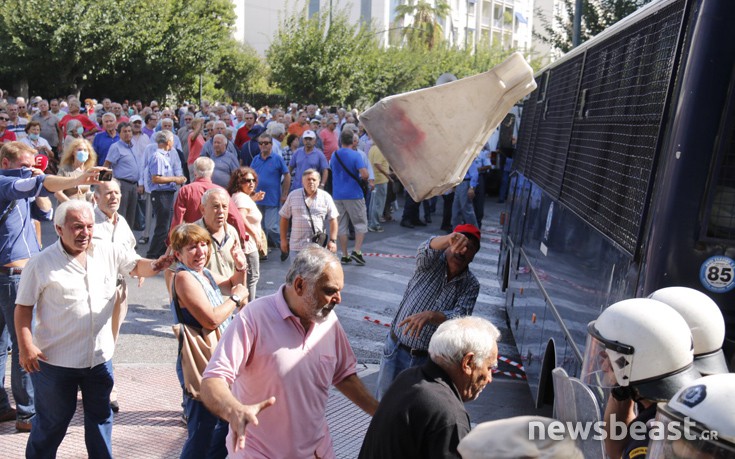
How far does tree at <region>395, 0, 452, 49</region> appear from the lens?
69.9 metres

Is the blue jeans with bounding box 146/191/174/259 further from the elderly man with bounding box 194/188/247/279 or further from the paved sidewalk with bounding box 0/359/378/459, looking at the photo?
the elderly man with bounding box 194/188/247/279

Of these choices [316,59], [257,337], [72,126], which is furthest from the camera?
[316,59]

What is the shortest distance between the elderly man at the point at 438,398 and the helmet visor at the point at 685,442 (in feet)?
3.59

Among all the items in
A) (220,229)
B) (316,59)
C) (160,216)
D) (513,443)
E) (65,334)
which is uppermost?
(513,443)

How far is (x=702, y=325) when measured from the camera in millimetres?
3088

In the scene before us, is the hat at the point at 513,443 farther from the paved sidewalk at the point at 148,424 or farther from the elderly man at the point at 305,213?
the elderly man at the point at 305,213

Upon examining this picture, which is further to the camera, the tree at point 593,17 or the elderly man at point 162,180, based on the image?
the tree at point 593,17

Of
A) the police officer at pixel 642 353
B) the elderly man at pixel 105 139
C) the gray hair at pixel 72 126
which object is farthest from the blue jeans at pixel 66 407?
the gray hair at pixel 72 126

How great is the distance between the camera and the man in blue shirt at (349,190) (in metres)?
13.1

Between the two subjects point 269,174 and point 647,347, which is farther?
point 269,174

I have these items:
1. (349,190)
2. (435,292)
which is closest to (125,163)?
(349,190)

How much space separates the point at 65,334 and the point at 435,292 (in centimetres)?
228

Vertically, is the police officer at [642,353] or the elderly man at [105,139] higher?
the police officer at [642,353]

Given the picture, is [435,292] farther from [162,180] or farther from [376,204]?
[376,204]
